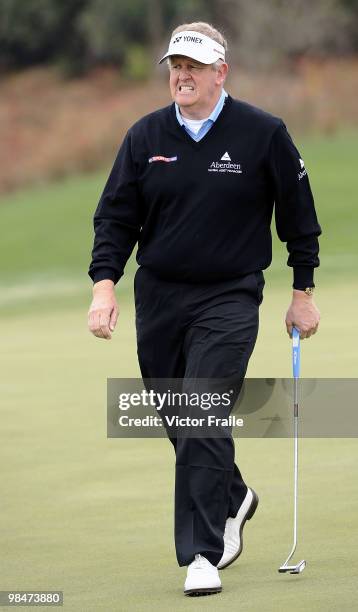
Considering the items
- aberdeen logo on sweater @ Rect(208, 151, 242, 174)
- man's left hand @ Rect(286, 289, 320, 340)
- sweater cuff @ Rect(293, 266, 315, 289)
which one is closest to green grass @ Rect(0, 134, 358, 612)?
man's left hand @ Rect(286, 289, 320, 340)

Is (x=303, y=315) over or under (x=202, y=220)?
under

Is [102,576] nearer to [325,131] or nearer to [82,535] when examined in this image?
[82,535]

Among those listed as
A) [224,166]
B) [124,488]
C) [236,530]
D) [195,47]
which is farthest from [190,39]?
[124,488]

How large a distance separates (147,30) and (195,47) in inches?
2389

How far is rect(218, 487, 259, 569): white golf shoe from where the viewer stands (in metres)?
6.06

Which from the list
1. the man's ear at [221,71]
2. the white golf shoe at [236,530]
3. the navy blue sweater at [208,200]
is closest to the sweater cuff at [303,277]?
the navy blue sweater at [208,200]

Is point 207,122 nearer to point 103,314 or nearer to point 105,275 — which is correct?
point 105,275

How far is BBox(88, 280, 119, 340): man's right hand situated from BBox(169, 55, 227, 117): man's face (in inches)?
29.3

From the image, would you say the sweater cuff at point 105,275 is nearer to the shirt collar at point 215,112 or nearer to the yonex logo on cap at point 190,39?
the shirt collar at point 215,112

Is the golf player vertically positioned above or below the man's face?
below

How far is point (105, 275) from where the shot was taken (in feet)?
20.0

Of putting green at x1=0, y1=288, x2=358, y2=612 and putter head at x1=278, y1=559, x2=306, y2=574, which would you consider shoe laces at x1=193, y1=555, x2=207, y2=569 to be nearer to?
putting green at x1=0, y1=288, x2=358, y2=612

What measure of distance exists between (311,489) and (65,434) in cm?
239

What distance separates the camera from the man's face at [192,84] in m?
5.93
